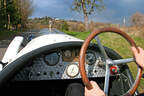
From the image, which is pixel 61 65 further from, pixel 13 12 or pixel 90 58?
pixel 13 12

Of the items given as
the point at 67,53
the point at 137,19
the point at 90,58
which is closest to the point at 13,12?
the point at 137,19

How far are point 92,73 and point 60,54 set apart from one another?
65 cm

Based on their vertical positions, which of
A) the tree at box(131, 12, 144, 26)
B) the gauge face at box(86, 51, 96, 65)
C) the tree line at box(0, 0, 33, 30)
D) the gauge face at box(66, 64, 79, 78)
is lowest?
the gauge face at box(66, 64, 79, 78)

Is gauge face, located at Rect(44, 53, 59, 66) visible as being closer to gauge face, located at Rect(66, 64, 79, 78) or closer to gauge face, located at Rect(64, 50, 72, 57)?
gauge face, located at Rect(64, 50, 72, 57)

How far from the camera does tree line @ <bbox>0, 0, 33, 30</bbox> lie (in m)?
36.5

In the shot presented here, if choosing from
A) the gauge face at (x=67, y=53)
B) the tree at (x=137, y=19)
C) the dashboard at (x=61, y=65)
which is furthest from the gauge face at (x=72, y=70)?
the tree at (x=137, y=19)

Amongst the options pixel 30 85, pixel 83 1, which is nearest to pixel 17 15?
pixel 83 1

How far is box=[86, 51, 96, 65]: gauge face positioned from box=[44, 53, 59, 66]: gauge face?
494mm

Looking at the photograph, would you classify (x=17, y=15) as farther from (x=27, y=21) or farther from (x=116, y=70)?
(x=116, y=70)

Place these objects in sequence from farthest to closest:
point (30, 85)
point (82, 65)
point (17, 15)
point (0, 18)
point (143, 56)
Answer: point (17, 15), point (0, 18), point (30, 85), point (143, 56), point (82, 65)

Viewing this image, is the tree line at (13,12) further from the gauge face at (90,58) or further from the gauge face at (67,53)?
the gauge face at (90,58)

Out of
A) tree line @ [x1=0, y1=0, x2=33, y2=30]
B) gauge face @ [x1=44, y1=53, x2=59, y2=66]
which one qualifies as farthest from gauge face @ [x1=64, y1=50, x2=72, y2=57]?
tree line @ [x1=0, y1=0, x2=33, y2=30]

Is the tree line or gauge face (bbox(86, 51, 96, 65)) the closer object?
gauge face (bbox(86, 51, 96, 65))

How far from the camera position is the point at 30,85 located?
326cm
